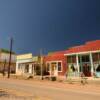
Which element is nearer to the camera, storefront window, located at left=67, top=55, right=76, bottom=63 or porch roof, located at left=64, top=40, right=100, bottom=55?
porch roof, located at left=64, top=40, right=100, bottom=55

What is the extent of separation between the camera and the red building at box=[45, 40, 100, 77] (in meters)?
32.6

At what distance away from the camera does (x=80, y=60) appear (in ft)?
115

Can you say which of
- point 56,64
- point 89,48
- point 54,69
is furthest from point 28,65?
point 89,48

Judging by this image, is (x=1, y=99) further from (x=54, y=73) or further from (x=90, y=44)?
(x=54, y=73)

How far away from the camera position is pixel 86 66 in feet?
114

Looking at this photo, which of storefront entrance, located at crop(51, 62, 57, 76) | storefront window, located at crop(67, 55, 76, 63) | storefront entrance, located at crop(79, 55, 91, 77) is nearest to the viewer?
storefront entrance, located at crop(79, 55, 91, 77)

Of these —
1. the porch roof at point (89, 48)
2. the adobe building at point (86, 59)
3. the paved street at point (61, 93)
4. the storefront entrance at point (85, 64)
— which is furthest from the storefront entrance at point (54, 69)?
the paved street at point (61, 93)

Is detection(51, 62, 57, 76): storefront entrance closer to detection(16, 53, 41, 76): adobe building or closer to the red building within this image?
the red building

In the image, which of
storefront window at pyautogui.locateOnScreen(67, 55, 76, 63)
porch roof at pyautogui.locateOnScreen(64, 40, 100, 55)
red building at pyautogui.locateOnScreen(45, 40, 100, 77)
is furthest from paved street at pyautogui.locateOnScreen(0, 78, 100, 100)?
storefront window at pyautogui.locateOnScreen(67, 55, 76, 63)

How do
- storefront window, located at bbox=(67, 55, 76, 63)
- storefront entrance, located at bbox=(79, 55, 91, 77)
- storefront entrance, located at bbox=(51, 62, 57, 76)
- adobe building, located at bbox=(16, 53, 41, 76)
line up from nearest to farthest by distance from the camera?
storefront entrance, located at bbox=(79, 55, 91, 77) → storefront window, located at bbox=(67, 55, 76, 63) → storefront entrance, located at bbox=(51, 62, 57, 76) → adobe building, located at bbox=(16, 53, 41, 76)

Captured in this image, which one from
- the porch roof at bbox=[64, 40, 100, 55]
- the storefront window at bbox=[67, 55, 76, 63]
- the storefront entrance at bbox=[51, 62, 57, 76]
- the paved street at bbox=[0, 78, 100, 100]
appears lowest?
the paved street at bbox=[0, 78, 100, 100]

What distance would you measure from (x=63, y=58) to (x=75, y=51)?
432 cm

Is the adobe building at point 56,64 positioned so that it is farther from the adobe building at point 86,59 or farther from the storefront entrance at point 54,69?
the adobe building at point 86,59

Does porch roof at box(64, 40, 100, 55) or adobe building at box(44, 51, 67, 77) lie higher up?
porch roof at box(64, 40, 100, 55)
